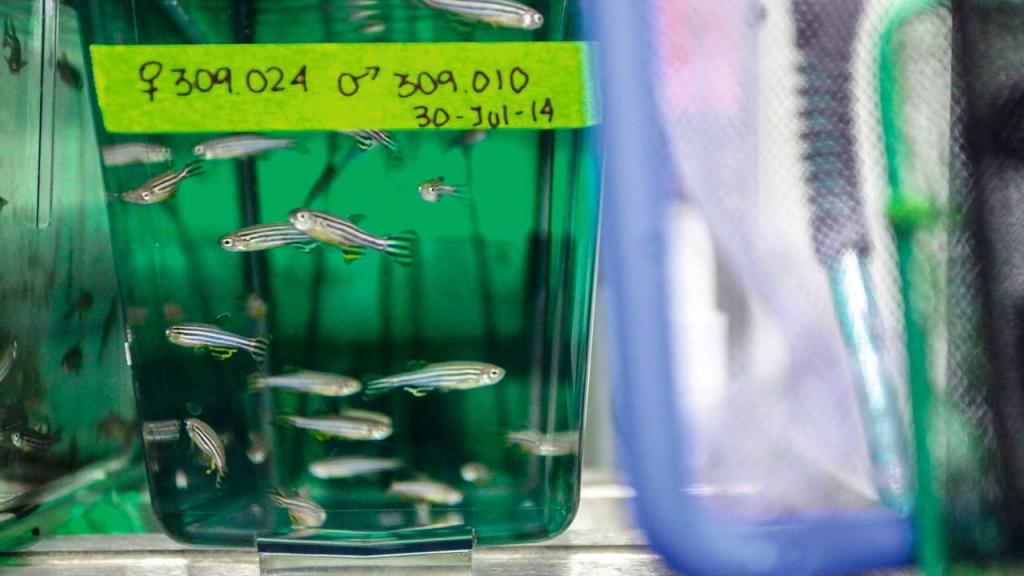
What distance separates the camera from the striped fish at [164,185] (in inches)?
20.8

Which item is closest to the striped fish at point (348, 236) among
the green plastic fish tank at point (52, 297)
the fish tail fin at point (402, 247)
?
the fish tail fin at point (402, 247)

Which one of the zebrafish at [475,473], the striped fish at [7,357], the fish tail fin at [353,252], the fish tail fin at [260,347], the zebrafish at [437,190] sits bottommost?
the zebrafish at [475,473]

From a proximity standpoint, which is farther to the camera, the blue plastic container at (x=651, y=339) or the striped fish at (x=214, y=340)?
the striped fish at (x=214, y=340)

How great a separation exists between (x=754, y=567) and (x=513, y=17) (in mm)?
359

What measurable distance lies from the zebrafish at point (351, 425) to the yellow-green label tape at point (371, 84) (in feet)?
0.64

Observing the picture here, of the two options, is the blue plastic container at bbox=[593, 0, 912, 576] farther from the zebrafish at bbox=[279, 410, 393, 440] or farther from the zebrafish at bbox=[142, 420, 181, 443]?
the zebrafish at bbox=[142, 420, 181, 443]

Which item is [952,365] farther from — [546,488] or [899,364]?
[546,488]

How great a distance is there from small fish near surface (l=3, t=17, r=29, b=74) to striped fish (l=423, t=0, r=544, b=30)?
35 centimetres

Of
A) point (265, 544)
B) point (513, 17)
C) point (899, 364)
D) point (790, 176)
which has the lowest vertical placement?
point (265, 544)

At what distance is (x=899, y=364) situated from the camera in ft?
1.51

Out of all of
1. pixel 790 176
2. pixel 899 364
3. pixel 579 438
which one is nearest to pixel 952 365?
pixel 899 364

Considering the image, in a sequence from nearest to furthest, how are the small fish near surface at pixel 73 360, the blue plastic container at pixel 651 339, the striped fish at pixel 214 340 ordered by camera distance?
the blue plastic container at pixel 651 339, the striped fish at pixel 214 340, the small fish near surface at pixel 73 360

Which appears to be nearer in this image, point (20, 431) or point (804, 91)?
point (804, 91)

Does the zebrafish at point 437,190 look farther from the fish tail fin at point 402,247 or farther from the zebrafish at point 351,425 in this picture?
the zebrafish at point 351,425
